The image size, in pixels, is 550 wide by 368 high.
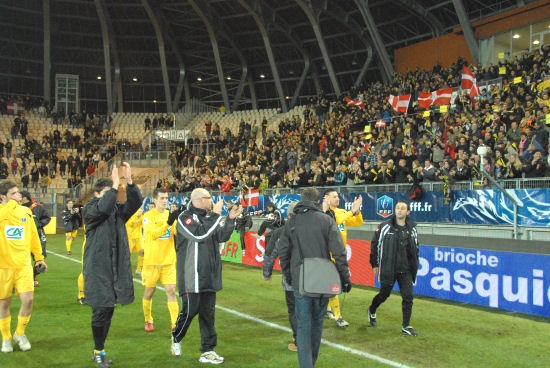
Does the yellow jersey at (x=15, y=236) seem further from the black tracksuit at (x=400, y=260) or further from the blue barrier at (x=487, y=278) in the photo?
the blue barrier at (x=487, y=278)

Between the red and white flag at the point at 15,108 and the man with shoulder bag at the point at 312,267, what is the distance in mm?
48927

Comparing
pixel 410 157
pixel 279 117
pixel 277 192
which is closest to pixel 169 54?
pixel 279 117

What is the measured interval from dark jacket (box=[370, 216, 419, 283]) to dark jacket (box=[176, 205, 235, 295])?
2.85 m

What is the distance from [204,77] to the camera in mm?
54000

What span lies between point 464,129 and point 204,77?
39370 millimetres

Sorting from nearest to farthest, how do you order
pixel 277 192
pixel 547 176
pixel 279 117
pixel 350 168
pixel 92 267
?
pixel 92 267 < pixel 547 176 < pixel 350 168 < pixel 277 192 < pixel 279 117

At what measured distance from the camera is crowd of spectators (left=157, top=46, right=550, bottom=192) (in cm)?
1523

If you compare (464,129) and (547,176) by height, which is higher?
(464,129)

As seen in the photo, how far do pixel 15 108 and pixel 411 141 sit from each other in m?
41.0

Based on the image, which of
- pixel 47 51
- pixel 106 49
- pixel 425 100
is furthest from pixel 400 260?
pixel 47 51

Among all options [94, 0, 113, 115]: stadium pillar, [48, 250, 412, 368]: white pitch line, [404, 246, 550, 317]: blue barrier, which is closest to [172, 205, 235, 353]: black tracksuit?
[48, 250, 412, 368]: white pitch line

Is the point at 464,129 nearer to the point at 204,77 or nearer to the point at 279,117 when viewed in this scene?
the point at 279,117

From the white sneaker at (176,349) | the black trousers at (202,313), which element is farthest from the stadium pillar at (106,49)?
the black trousers at (202,313)

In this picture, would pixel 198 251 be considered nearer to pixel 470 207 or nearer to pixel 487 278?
pixel 487 278
